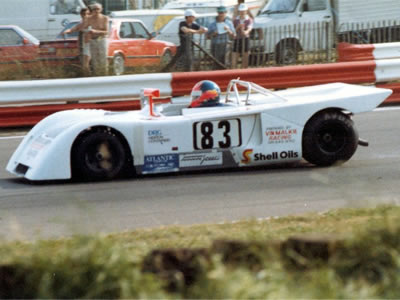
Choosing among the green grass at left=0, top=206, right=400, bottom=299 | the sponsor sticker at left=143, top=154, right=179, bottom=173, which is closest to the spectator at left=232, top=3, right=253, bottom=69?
the sponsor sticker at left=143, top=154, right=179, bottom=173

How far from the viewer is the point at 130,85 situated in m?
13.6

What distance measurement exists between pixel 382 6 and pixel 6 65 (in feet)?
33.8

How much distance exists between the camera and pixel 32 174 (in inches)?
354

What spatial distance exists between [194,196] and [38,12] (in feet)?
46.2

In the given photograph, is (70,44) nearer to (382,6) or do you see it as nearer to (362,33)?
(362,33)

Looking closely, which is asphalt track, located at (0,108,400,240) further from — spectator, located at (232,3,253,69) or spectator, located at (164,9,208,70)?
spectator, located at (232,3,253,69)

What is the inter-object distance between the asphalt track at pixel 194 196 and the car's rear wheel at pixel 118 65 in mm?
5639

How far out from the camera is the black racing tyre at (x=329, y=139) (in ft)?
30.8

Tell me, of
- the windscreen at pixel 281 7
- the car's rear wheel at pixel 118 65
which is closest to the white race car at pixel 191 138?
the car's rear wheel at pixel 118 65

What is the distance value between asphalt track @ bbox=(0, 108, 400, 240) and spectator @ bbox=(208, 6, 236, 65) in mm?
6135

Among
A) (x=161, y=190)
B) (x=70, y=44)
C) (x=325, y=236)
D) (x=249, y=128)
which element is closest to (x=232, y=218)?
(x=161, y=190)

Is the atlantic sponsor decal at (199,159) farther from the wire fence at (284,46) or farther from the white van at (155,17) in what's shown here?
the white van at (155,17)

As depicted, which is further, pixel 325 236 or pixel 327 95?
pixel 327 95

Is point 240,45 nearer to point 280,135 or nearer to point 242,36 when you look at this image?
point 242,36
